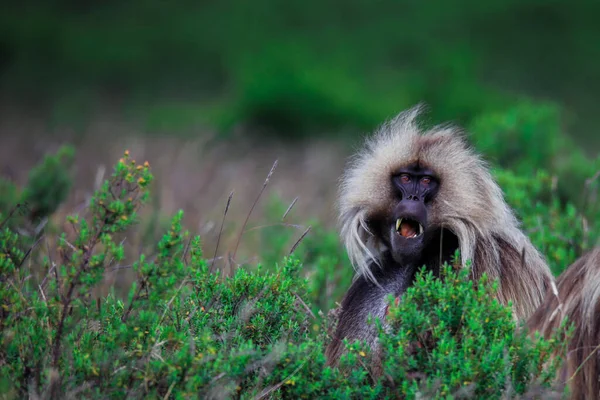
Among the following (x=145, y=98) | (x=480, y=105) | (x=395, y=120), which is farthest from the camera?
(x=145, y=98)

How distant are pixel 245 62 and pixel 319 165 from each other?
18.4ft

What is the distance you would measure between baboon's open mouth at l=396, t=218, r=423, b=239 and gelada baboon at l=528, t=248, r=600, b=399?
1.04 m

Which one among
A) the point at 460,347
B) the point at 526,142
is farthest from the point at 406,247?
the point at 526,142

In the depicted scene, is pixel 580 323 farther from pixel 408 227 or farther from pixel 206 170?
pixel 206 170

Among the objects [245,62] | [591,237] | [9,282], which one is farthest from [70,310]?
[245,62]

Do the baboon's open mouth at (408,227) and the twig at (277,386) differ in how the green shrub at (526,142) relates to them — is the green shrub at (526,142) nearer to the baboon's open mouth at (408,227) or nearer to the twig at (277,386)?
the baboon's open mouth at (408,227)

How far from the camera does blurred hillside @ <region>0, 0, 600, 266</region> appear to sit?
9734 mm

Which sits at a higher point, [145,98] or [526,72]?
[526,72]

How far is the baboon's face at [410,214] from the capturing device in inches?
186

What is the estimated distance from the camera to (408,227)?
4.82m

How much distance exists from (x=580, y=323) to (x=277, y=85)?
11.4 meters

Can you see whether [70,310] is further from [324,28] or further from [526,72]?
[324,28]

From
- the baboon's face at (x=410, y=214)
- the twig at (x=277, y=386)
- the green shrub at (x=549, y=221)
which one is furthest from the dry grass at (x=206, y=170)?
the twig at (x=277, y=386)

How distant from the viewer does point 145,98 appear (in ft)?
78.5
